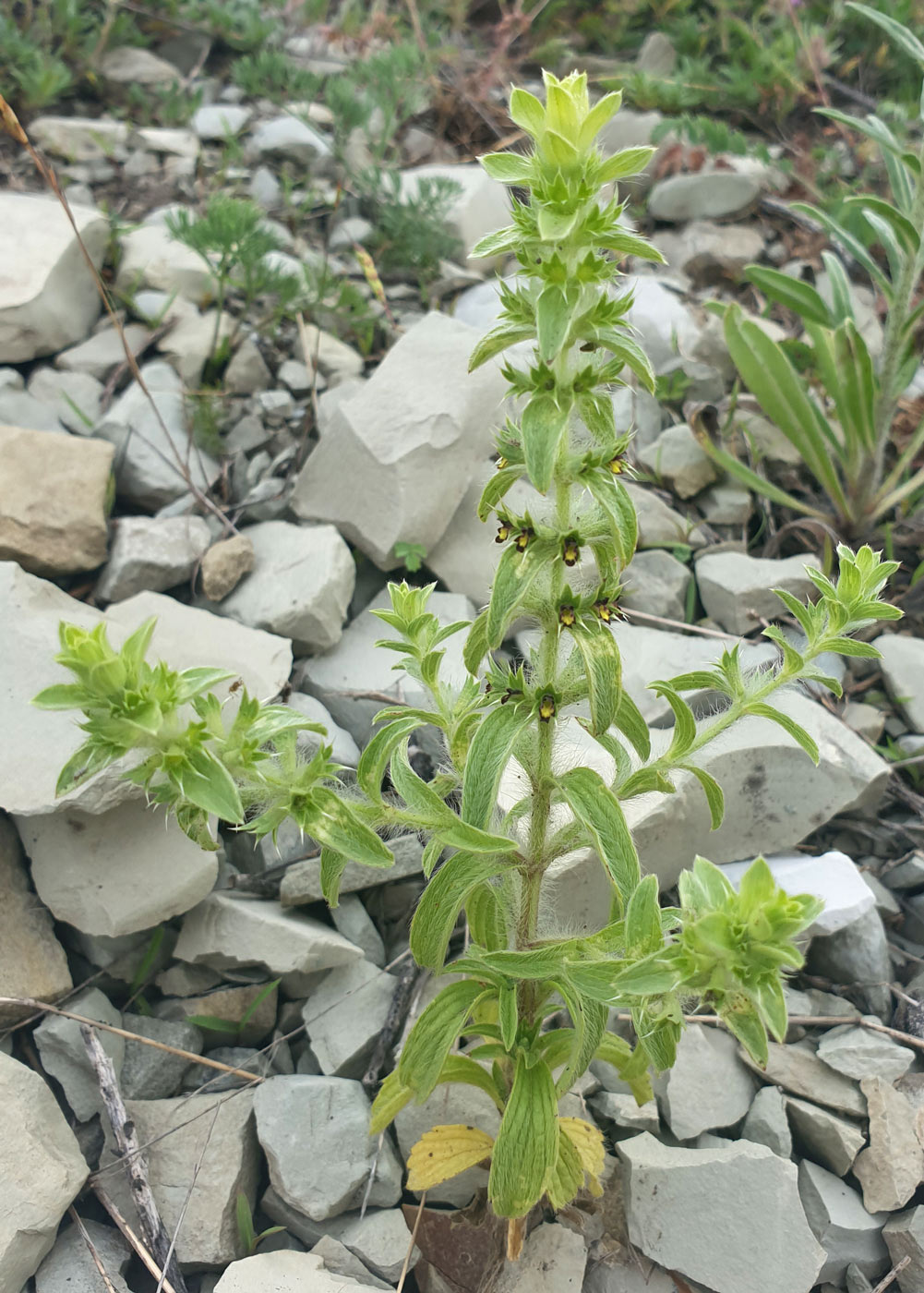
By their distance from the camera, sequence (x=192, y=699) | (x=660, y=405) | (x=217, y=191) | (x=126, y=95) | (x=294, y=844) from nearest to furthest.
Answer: (x=192, y=699) → (x=294, y=844) → (x=660, y=405) → (x=217, y=191) → (x=126, y=95)

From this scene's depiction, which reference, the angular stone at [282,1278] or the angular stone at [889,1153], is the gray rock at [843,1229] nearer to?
the angular stone at [889,1153]

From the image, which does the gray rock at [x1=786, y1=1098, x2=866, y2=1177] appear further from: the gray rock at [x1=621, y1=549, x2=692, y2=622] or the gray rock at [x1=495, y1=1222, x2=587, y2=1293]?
the gray rock at [x1=621, y1=549, x2=692, y2=622]

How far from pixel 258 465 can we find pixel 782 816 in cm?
223

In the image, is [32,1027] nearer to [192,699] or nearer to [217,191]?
[192,699]

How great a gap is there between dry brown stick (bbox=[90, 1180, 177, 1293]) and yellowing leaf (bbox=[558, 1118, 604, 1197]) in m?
0.94

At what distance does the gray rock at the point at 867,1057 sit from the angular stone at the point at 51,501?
103 inches

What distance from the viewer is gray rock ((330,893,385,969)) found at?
2.97m

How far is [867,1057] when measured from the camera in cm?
276

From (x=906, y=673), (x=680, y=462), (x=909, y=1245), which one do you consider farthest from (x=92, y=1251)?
(x=680, y=462)

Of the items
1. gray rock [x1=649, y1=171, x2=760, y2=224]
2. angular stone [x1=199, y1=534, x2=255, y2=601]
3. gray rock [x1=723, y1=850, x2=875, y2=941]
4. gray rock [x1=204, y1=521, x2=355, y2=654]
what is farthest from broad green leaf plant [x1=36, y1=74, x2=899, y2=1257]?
gray rock [x1=649, y1=171, x2=760, y2=224]

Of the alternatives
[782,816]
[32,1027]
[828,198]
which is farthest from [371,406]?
[828,198]

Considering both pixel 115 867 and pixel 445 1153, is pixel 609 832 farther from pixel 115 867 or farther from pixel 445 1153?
pixel 115 867

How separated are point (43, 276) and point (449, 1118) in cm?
338

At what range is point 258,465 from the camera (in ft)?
13.0
